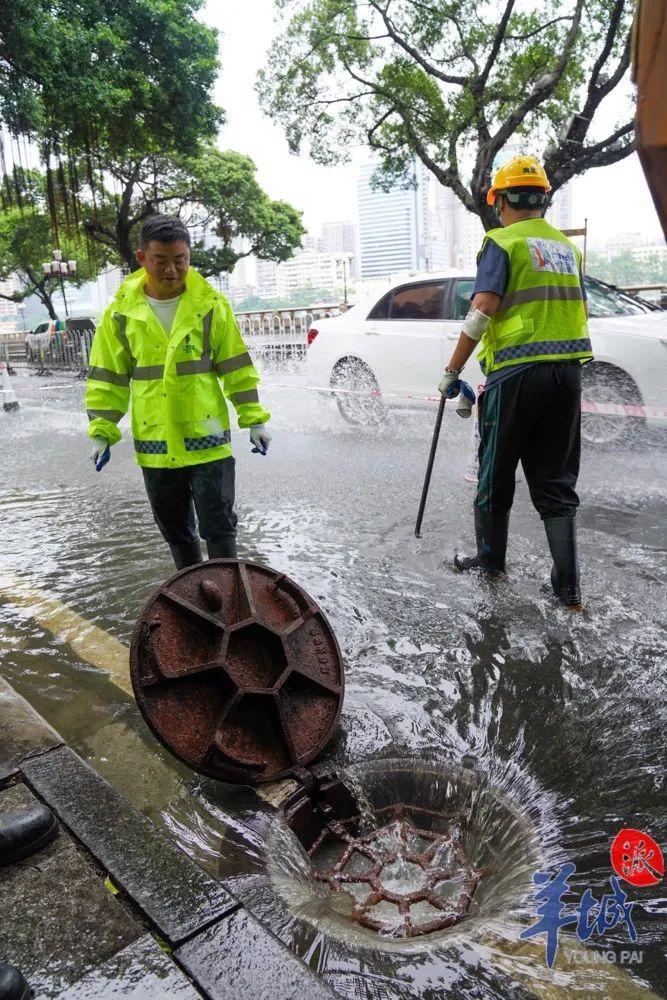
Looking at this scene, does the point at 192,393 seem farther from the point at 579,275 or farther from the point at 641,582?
the point at 641,582

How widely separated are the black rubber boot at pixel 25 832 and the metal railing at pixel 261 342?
12440 mm

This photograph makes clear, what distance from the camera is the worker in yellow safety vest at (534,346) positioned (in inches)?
137

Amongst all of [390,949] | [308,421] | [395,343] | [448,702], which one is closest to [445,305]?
[395,343]

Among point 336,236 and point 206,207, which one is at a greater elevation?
point 336,236

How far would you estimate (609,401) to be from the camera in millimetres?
6988

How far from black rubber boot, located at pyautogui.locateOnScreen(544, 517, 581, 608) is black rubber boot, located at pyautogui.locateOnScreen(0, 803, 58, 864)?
2.57m

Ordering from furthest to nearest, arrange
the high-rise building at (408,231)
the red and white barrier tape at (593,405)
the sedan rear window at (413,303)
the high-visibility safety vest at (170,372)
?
1. the high-rise building at (408,231)
2. the sedan rear window at (413,303)
3. the red and white barrier tape at (593,405)
4. the high-visibility safety vest at (170,372)

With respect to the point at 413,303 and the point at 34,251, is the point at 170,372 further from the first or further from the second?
the point at 34,251

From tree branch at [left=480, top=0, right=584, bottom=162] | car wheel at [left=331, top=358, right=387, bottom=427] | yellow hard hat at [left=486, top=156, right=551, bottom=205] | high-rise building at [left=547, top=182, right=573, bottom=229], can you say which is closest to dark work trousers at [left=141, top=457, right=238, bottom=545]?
yellow hard hat at [left=486, top=156, right=551, bottom=205]

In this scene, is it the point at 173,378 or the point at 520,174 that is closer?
the point at 173,378

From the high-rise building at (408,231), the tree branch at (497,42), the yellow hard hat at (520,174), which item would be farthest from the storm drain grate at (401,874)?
the high-rise building at (408,231)

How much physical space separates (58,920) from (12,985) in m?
0.27

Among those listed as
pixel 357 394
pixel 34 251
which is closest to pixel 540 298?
pixel 357 394

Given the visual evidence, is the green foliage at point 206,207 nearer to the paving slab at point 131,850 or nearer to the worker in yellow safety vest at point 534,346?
the worker in yellow safety vest at point 534,346
